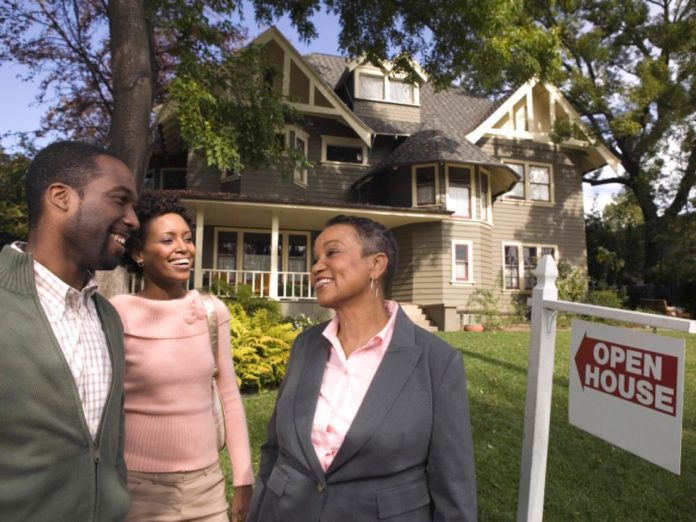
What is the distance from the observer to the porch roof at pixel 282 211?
15.2 metres

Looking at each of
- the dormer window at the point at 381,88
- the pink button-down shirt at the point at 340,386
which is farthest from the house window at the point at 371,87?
the pink button-down shirt at the point at 340,386

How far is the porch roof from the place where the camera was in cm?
1521

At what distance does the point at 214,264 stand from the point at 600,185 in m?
22.9

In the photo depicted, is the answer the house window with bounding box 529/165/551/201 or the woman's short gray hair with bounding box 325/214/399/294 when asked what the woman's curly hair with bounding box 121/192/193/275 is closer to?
the woman's short gray hair with bounding box 325/214/399/294

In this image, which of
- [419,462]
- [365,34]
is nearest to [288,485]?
[419,462]

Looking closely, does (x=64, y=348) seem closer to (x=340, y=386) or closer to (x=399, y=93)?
(x=340, y=386)

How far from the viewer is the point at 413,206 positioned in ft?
62.0

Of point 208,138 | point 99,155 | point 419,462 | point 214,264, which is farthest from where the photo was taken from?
point 214,264

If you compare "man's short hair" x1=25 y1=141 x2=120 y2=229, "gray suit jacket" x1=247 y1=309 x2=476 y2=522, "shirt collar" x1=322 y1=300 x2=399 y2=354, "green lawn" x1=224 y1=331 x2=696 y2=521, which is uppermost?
"man's short hair" x1=25 y1=141 x2=120 y2=229

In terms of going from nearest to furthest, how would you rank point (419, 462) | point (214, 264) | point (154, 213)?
point (419, 462) → point (154, 213) → point (214, 264)

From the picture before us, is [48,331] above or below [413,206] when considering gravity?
below

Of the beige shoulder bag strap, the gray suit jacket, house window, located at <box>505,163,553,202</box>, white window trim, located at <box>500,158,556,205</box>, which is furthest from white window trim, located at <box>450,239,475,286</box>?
the gray suit jacket

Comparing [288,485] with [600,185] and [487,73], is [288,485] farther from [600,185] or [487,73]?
[600,185]

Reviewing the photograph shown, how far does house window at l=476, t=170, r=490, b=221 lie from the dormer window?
478 cm
